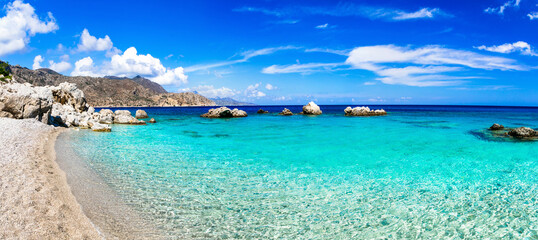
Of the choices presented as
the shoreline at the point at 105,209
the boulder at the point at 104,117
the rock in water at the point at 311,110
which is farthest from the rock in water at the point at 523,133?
the boulder at the point at 104,117

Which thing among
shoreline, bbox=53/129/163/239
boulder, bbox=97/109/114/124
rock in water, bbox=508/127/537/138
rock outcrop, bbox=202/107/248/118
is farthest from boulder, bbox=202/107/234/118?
shoreline, bbox=53/129/163/239

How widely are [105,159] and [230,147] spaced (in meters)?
7.52

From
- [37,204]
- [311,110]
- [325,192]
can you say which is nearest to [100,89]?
[311,110]

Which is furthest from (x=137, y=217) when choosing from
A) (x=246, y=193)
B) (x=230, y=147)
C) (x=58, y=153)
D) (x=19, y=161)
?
(x=230, y=147)

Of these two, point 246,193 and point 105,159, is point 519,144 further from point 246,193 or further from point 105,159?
point 105,159

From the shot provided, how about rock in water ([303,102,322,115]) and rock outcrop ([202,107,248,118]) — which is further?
rock in water ([303,102,322,115])

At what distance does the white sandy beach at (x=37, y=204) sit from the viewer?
5195 mm

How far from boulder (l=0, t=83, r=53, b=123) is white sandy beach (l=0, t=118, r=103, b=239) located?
598 inches

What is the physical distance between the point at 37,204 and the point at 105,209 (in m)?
1.42

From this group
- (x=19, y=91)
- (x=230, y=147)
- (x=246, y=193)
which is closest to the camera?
(x=246, y=193)

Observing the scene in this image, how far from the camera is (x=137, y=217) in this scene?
273 inches

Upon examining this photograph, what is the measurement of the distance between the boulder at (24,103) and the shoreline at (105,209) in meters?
16.4

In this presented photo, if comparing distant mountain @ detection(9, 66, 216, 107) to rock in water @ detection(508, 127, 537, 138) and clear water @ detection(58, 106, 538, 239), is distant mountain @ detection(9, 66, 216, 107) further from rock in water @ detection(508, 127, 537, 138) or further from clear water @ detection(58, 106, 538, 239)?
rock in water @ detection(508, 127, 537, 138)

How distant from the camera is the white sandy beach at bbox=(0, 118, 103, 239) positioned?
205 inches
